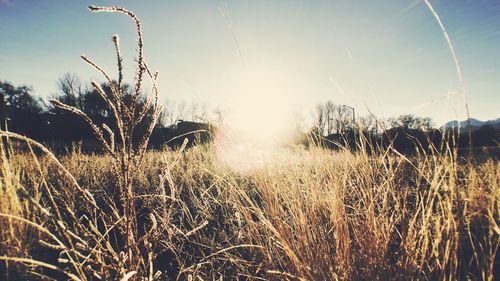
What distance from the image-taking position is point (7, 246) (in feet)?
4.51

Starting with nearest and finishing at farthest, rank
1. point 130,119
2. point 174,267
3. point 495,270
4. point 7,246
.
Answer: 1. point 130,119
2. point 7,246
3. point 495,270
4. point 174,267

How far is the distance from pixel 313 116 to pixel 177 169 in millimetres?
2906

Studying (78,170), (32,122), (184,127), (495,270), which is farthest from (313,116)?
(32,122)

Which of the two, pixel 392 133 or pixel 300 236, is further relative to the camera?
pixel 392 133

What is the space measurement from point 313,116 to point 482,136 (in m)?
29.9

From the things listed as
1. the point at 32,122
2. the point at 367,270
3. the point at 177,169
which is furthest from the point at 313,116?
the point at 32,122

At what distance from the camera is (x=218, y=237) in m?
2.16

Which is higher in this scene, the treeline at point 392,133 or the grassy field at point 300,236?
the treeline at point 392,133

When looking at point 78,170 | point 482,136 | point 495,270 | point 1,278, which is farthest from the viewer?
point 482,136

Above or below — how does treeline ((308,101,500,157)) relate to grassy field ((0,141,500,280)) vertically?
above

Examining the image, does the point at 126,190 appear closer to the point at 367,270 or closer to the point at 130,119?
the point at 130,119

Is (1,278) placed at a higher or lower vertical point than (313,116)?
lower

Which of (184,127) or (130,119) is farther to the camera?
(184,127)

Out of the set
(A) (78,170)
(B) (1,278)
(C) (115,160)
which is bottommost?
(B) (1,278)
